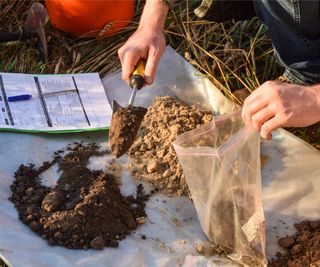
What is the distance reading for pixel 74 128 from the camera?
2.12 m

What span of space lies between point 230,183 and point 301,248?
0.30 meters

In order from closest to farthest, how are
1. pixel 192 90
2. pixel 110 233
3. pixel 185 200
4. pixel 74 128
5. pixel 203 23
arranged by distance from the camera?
1. pixel 110 233
2. pixel 185 200
3. pixel 74 128
4. pixel 192 90
5. pixel 203 23

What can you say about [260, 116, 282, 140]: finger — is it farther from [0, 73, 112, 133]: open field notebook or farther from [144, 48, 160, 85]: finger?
[0, 73, 112, 133]: open field notebook

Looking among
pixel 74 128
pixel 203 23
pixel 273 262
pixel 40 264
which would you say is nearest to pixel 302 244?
pixel 273 262

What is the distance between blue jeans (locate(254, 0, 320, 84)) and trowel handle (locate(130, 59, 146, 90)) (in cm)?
46

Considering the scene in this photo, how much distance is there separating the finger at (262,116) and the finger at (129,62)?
480mm

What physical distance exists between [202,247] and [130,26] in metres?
1.28

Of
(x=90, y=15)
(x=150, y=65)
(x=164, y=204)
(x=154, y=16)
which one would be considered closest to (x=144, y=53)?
(x=150, y=65)

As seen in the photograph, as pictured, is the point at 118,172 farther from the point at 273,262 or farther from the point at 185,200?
the point at 273,262

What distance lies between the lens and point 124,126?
1.79 meters

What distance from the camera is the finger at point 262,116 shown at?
4.95ft

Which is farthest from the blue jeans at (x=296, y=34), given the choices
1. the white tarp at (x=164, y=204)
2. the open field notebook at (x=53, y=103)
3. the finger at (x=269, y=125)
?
the open field notebook at (x=53, y=103)

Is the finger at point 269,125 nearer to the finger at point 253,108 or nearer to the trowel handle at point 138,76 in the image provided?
the finger at point 253,108

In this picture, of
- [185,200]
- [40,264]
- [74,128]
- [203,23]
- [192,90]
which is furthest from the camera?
[203,23]
